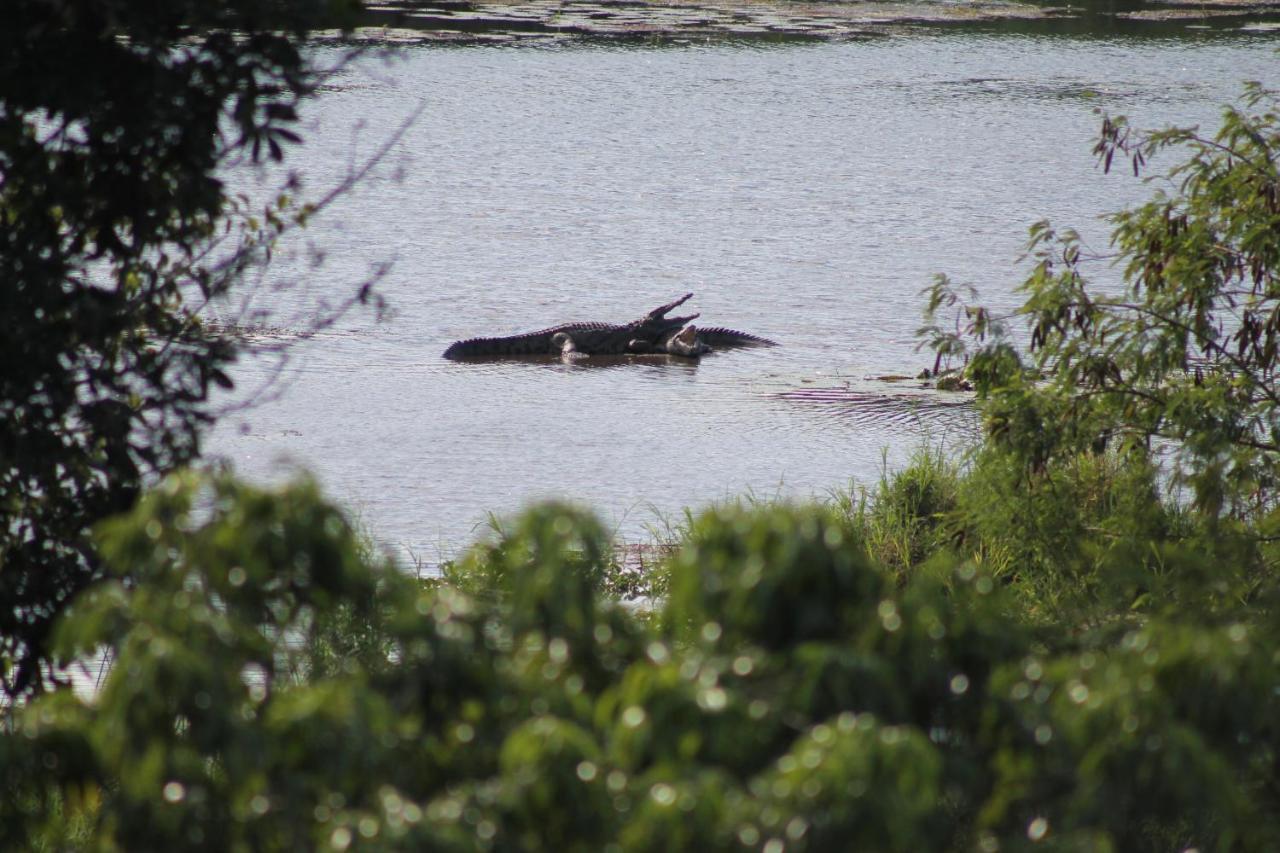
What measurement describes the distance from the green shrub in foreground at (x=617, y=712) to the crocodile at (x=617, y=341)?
7.79 m

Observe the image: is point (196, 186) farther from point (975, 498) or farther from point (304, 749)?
point (975, 498)

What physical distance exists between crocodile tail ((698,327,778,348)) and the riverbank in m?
14.2

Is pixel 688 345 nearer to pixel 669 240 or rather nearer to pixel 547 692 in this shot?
pixel 669 240

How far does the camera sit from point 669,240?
1348 centimetres

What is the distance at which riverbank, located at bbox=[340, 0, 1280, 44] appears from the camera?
2542 cm

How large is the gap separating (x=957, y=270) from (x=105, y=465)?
9305 mm

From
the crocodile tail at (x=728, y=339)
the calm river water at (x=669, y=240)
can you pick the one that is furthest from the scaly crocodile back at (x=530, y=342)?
the crocodile tail at (x=728, y=339)

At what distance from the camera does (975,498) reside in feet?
19.0

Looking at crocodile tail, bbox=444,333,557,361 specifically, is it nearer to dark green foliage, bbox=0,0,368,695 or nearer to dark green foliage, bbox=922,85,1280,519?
dark green foliage, bbox=922,85,1280,519

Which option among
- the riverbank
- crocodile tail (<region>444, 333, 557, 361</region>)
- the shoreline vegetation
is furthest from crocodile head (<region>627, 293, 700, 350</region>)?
the riverbank

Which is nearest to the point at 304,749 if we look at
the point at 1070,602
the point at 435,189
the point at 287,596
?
the point at 287,596

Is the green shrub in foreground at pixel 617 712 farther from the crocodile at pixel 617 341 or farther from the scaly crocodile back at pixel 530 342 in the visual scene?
the crocodile at pixel 617 341

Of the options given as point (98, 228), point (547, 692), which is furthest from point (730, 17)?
point (547, 692)

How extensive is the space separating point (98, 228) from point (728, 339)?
A: 714 cm
